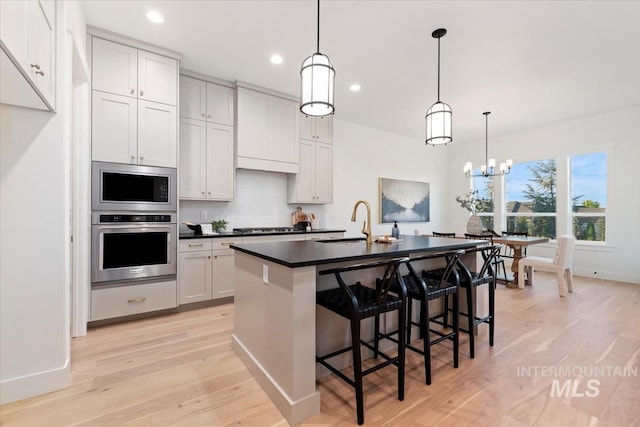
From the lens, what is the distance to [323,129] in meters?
4.82

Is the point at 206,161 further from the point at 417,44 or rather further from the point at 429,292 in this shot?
the point at 429,292

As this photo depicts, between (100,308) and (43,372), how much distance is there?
1.08 metres

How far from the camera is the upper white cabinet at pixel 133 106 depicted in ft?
9.53

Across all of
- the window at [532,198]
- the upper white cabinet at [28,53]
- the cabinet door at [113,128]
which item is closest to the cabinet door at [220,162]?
the cabinet door at [113,128]

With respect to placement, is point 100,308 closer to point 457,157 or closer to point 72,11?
point 72,11

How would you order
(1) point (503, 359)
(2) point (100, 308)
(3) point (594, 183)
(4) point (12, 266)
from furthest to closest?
1. (3) point (594, 183)
2. (2) point (100, 308)
3. (1) point (503, 359)
4. (4) point (12, 266)

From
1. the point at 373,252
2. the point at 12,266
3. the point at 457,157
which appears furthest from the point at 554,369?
the point at 457,157

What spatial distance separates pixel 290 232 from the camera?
412 cm

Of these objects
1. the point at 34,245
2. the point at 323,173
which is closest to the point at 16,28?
the point at 34,245

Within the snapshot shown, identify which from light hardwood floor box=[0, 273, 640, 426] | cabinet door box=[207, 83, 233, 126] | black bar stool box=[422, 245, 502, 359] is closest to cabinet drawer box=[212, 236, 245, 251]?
light hardwood floor box=[0, 273, 640, 426]

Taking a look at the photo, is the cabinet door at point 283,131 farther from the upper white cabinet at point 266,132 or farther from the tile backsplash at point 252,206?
the tile backsplash at point 252,206

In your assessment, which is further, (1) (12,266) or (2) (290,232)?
(2) (290,232)

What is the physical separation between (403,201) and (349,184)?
160 centimetres

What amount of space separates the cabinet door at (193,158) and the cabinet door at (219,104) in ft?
0.63
